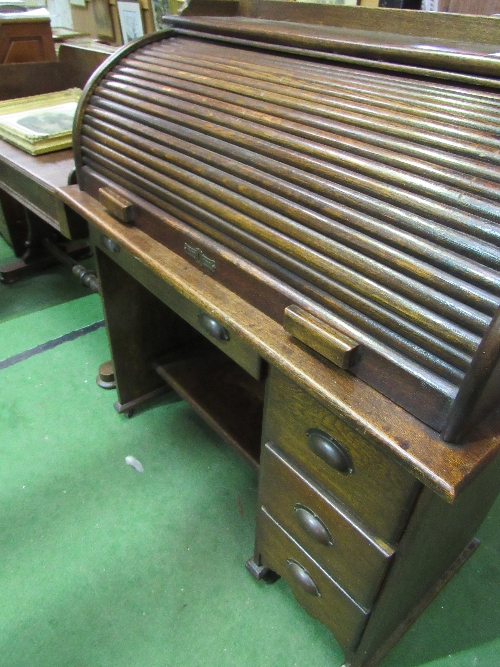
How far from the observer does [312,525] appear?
109cm

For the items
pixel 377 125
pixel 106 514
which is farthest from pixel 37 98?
pixel 377 125

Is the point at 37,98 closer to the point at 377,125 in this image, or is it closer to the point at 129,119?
the point at 129,119

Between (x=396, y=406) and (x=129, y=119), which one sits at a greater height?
(x=129, y=119)

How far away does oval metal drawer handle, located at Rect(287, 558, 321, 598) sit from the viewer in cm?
122

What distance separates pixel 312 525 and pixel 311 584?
0.82 ft

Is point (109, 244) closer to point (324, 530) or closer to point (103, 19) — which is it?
point (324, 530)

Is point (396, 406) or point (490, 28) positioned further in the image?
point (490, 28)

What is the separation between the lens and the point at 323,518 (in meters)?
1.06

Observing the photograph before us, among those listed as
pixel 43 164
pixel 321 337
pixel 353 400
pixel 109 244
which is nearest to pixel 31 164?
pixel 43 164

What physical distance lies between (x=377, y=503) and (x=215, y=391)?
1.04 metres

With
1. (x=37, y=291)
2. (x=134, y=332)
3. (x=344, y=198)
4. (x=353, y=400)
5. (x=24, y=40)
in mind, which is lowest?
(x=37, y=291)

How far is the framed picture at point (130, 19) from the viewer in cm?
272

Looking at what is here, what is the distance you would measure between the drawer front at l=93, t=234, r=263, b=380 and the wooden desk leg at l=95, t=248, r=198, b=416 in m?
0.33

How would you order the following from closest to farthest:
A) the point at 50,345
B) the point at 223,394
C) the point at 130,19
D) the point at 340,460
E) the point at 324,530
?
the point at 340,460, the point at 324,530, the point at 223,394, the point at 50,345, the point at 130,19
